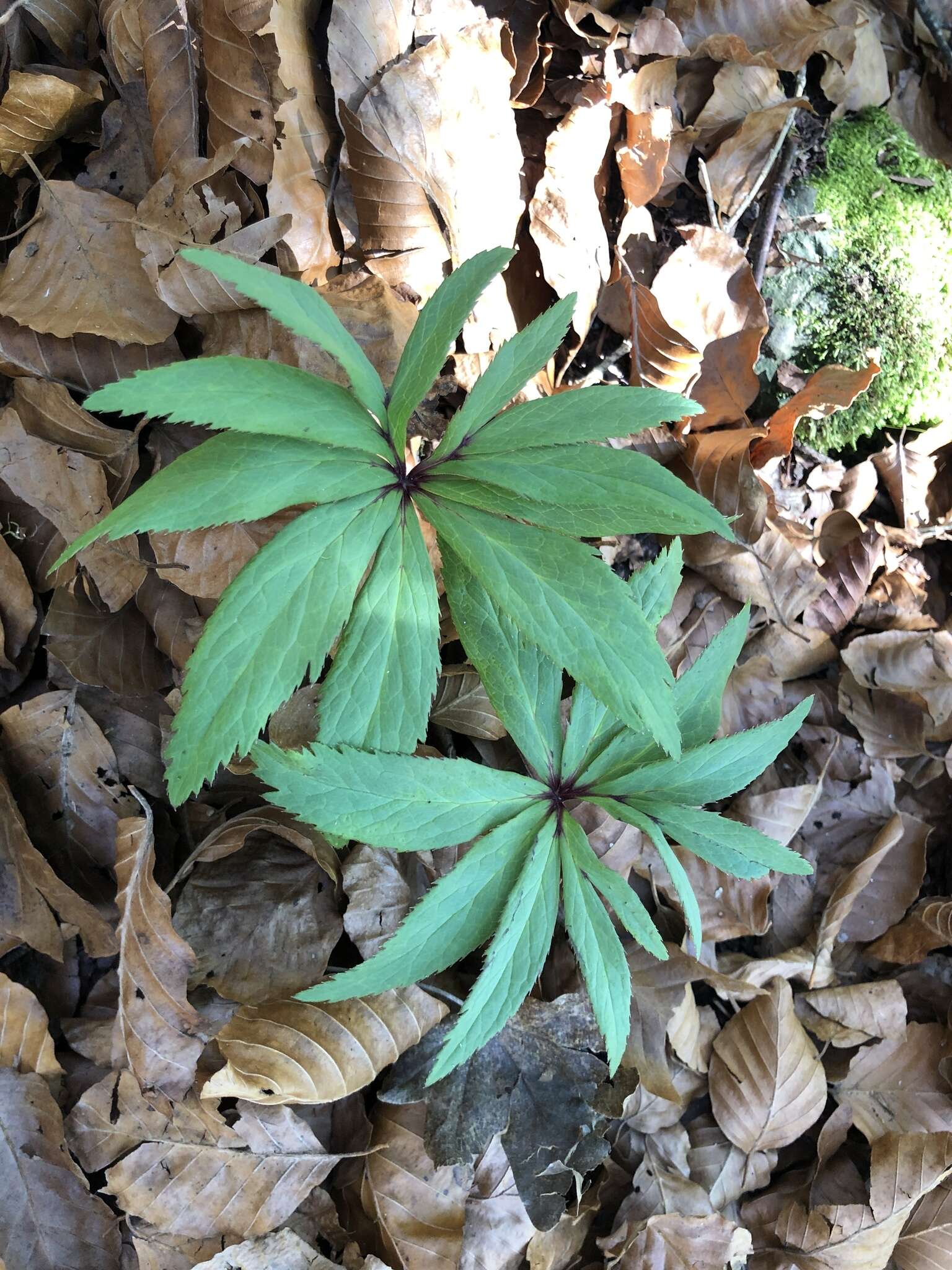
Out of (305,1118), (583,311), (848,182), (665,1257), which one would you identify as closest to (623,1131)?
(665,1257)

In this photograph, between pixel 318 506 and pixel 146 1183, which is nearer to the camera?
pixel 318 506

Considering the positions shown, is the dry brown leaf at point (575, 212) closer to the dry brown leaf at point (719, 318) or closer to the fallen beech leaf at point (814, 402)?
the dry brown leaf at point (719, 318)

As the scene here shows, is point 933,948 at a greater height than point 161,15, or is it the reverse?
point 161,15

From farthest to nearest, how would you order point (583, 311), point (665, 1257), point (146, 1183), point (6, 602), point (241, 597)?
point (583, 311) < point (665, 1257) < point (6, 602) < point (146, 1183) < point (241, 597)

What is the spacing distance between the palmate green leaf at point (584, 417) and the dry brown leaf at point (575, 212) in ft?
2.98

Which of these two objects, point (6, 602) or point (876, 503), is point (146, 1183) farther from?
point (876, 503)

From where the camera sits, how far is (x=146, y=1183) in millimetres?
1648

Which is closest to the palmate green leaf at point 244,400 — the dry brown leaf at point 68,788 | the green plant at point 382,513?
the green plant at point 382,513

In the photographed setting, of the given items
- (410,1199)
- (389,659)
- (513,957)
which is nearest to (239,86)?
(389,659)

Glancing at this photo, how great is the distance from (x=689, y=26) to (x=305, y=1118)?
310cm

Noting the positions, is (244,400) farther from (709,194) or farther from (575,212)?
(709,194)

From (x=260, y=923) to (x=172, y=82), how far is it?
1.86 meters

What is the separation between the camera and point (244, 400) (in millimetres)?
1236

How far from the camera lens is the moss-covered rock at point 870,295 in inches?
95.9
